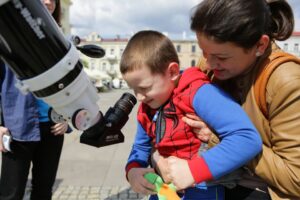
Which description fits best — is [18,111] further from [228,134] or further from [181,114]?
[228,134]

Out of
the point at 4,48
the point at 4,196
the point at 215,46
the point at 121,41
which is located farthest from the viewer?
the point at 121,41

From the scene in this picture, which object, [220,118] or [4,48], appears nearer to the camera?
[4,48]

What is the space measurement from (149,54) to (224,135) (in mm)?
491

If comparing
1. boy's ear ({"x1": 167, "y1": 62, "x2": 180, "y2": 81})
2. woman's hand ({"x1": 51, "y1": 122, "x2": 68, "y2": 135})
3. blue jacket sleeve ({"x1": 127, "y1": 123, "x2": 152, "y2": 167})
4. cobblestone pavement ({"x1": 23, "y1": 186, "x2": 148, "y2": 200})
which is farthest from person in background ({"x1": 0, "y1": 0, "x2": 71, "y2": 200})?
cobblestone pavement ({"x1": 23, "y1": 186, "x2": 148, "y2": 200})

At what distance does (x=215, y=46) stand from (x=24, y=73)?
2.21 feet

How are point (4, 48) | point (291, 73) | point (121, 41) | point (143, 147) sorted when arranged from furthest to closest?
point (121, 41)
point (143, 147)
point (291, 73)
point (4, 48)

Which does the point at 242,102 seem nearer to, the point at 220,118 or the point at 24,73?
the point at 220,118

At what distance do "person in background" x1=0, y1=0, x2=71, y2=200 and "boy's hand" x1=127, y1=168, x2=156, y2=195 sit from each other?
42.1 inches

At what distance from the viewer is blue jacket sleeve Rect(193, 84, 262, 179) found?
137 cm

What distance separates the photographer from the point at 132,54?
1.71 metres

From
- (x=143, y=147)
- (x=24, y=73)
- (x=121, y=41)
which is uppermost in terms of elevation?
(x=24, y=73)

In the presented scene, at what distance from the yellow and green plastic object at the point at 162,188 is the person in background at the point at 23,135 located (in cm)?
123

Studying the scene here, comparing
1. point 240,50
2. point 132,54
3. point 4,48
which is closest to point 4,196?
point 132,54

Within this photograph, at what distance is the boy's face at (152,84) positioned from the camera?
5.49 ft
